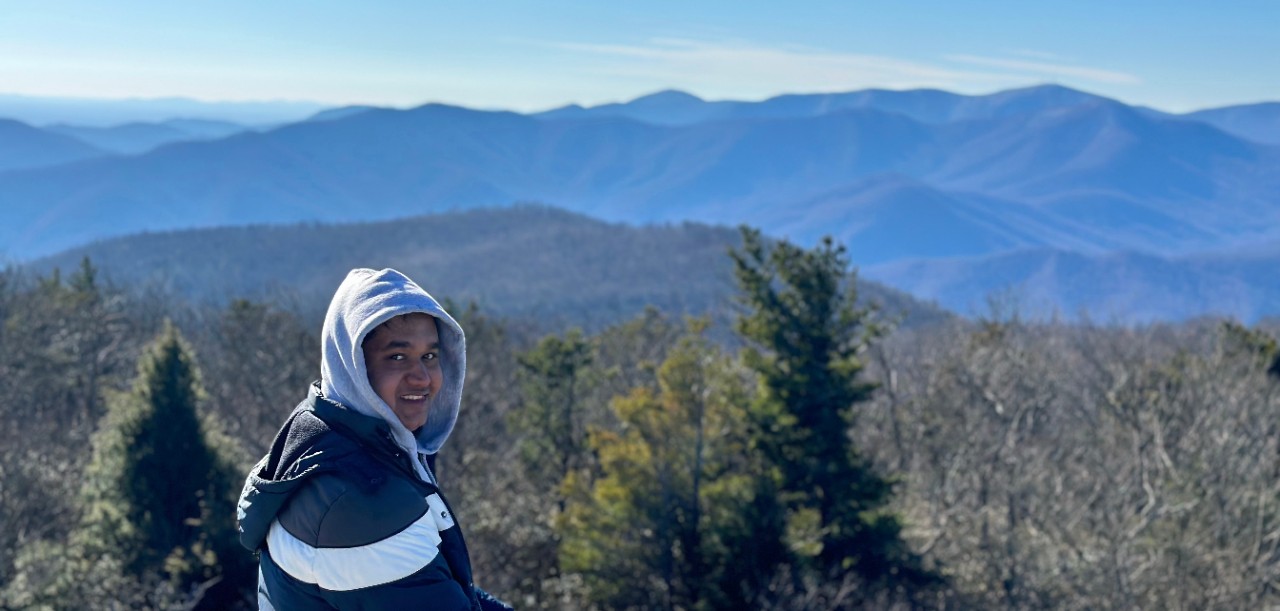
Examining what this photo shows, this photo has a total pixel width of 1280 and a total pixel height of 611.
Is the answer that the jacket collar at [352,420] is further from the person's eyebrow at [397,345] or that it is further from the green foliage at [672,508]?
the green foliage at [672,508]

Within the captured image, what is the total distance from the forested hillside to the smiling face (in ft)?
39.3

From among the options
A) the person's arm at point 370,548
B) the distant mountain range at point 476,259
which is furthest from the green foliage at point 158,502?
the distant mountain range at point 476,259

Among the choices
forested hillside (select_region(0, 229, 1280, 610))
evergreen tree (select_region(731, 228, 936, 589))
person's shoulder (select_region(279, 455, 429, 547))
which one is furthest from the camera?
evergreen tree (select_region(731, 228, 936, 589))

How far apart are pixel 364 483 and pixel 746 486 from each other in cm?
1496

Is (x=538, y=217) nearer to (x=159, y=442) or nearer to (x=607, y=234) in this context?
(x=607, y=234)

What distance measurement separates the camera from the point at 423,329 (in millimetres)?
2467

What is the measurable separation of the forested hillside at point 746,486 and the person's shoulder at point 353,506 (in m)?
12.1

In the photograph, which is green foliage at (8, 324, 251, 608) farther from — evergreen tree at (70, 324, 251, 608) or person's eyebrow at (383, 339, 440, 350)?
person's eyebrow at (383, 339, 440, 350)

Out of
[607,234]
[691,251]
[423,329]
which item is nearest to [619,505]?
[423,329]

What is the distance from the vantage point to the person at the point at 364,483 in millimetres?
2115

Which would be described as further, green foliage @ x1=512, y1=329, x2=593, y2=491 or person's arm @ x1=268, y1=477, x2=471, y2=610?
green foliage @ x1=512, y1=329, x2=593, y2=491

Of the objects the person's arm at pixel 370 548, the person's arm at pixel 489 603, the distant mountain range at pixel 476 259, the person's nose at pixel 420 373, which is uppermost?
the person's nose at pixel 420 373

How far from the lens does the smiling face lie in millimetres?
2406

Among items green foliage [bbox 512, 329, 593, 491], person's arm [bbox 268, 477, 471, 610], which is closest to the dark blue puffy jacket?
person's arm [bbox 268, 477, 471, 610]
